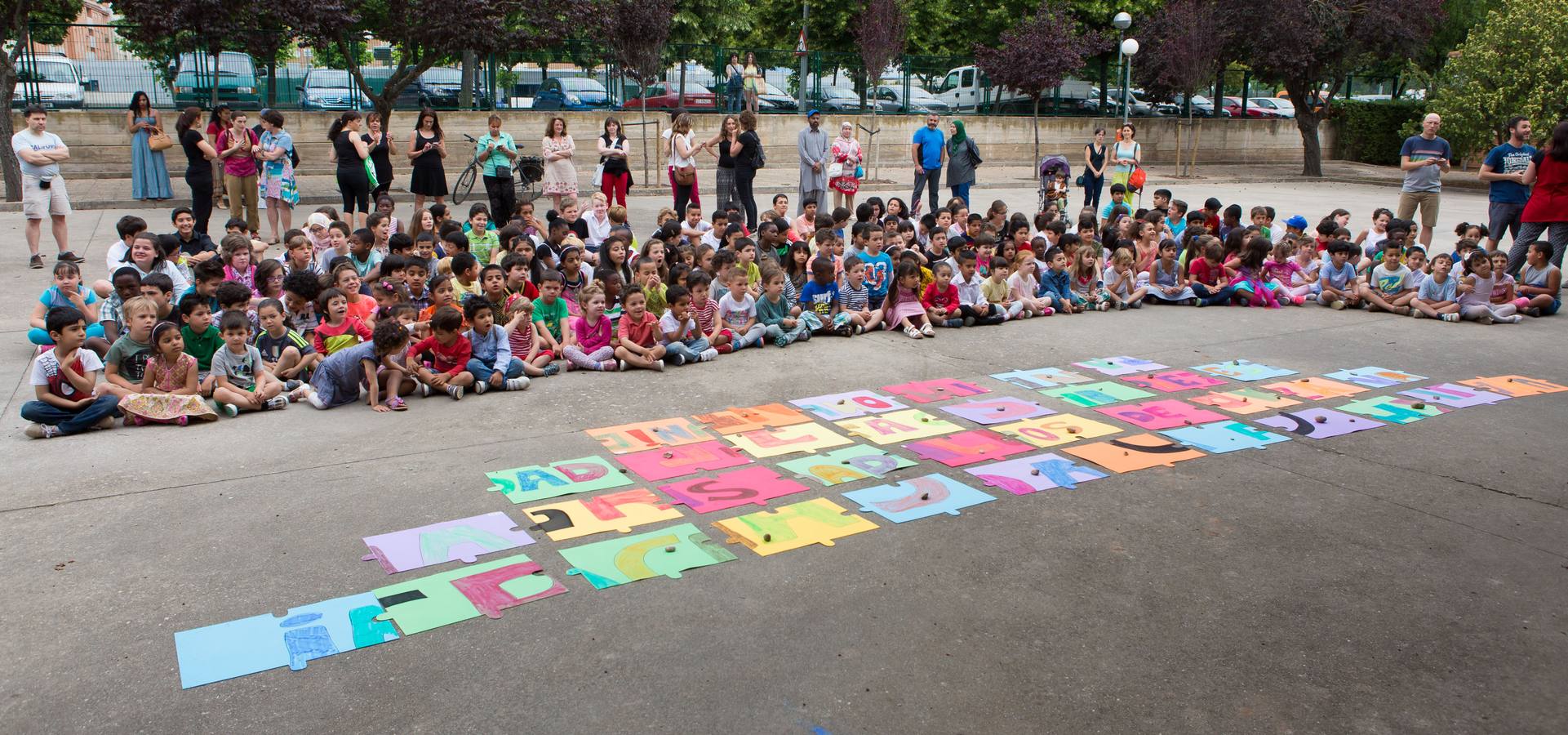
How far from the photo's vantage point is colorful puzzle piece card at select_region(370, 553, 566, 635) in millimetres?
4023

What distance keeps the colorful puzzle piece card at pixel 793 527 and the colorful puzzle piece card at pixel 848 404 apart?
63.4 inches

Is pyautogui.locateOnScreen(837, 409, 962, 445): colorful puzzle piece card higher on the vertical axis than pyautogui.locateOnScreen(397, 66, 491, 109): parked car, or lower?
lower

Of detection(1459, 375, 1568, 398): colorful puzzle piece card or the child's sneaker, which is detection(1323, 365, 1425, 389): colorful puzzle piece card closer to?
detection(1459, 375, 1568, 398): colorful puzzle piece card

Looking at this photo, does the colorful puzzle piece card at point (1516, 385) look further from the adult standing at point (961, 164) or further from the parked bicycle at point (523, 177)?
the parked bicycle at point (523, 177)

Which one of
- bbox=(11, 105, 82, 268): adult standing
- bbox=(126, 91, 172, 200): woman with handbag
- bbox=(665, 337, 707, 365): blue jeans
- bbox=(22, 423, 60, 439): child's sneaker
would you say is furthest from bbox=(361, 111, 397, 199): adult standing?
bbox=(22, 423, 60, 439): child's sneaker

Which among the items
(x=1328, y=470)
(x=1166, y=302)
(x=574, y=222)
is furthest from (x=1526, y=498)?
(x=574, y=222)

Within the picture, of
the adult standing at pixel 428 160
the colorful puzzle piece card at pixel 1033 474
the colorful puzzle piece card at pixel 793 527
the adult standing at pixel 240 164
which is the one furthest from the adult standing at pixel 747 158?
the colorful puzzle piece card at pixel 793 527

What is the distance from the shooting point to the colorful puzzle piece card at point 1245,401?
704 cm

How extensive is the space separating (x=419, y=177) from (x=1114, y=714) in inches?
467

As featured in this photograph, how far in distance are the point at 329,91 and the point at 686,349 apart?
16.1 meters

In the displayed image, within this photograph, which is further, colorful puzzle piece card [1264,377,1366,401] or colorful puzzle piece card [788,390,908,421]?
colorful puzzle piece card [1264,377,1366,401]

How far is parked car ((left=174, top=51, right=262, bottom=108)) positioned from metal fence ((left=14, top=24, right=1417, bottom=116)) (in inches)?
0.8

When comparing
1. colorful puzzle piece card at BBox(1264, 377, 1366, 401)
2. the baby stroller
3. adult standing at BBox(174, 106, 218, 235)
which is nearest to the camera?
colorful puzzle piece card at BBox(1264, 377, 1366, 401)

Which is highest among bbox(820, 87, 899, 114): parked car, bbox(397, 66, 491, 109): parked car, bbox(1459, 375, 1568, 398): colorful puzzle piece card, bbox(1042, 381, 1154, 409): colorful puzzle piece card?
bbox(820, 87, 899, 114): parked car
